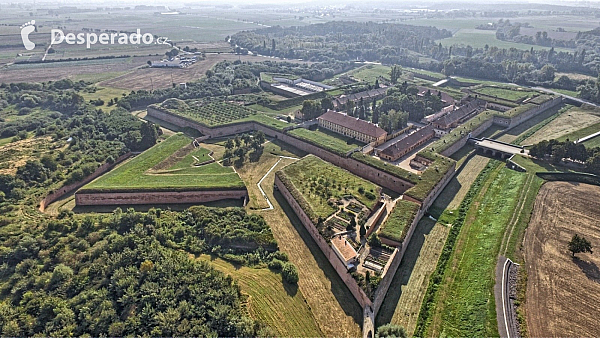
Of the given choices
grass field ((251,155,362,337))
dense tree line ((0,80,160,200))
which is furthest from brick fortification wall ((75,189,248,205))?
grass field ((251,155,362,337))

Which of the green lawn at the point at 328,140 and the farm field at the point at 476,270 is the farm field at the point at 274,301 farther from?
the green lawn at the point at 328,140

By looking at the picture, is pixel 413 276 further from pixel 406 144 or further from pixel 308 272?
pixel 406 144

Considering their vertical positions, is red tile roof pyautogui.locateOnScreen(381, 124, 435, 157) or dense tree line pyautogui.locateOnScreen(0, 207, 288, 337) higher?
red tile roof pyautogui.locateOnScreen(381, 124, 435, 157)

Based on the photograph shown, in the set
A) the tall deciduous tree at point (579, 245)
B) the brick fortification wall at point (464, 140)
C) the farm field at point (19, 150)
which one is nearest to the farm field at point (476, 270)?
the tall deciduous tree at point (579, 245)

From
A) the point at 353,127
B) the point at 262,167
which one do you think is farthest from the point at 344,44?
the point at 262,167

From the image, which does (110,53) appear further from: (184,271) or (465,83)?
(184,271)

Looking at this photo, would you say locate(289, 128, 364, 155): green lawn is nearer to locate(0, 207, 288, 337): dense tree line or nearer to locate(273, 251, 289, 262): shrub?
locate(0, 207, 288, 337): dense tree line

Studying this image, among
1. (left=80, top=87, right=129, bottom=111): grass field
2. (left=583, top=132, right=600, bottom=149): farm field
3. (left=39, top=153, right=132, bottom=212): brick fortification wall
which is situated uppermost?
(left=583, top=132, right=600, bottom=149): farm field
